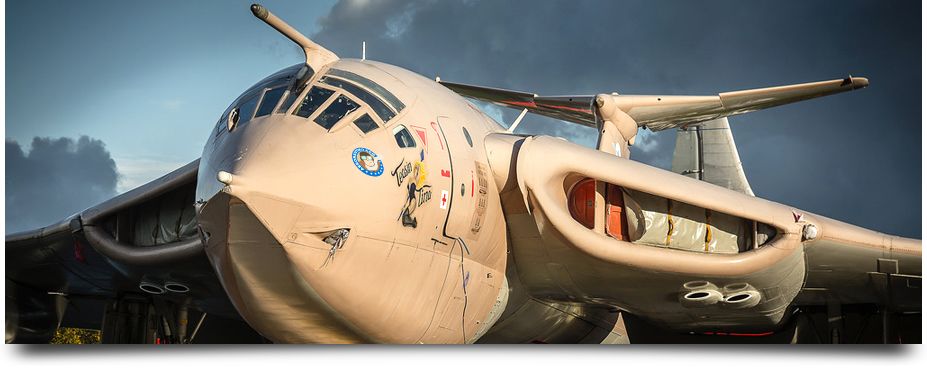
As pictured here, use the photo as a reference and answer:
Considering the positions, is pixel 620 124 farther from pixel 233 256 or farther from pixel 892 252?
pixel 233 256

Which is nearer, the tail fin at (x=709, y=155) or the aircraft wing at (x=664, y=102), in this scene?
the aircraft wing at (x=664, y=102)

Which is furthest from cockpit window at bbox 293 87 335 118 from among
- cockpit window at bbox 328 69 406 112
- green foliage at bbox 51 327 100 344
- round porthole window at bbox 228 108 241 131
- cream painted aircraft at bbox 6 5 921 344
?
green foliage at bbox 51 327 100 344

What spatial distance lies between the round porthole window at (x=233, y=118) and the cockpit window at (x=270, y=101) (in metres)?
0.18

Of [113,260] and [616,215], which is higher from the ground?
[616,215]

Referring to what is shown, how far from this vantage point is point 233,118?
285 inches

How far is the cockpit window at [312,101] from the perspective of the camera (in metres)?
7.00

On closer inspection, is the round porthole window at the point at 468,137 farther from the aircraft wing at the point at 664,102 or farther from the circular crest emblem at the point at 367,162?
the aircraft wing at the point at 664,102

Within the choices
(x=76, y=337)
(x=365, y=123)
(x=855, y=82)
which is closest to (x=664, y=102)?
(x=855, y=82)

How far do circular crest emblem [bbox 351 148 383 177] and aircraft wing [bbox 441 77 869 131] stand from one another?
5.01 m

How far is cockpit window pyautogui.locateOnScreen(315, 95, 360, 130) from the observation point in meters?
6.92

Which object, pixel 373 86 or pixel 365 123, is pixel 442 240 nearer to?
pixel 365 123

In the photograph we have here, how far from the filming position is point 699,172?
16500 millimetres

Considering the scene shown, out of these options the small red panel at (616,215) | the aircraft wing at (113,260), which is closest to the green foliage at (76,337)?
the aircraft wing at (113,260)

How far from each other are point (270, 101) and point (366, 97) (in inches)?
27.5
